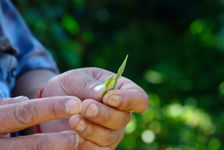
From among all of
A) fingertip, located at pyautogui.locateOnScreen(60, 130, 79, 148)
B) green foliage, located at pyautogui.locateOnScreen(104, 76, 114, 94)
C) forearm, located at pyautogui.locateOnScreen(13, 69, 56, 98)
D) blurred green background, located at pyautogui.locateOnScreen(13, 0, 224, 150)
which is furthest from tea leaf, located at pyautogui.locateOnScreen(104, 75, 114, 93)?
blurred green background, located at pyautogui.locateOnScreen(13, 0, 224, 150)

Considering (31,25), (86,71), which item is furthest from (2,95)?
(31,25)

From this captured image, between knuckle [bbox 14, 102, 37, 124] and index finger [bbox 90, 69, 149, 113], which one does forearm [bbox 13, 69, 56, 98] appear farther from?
knuckle [bbox 14, 102, 37, 124]

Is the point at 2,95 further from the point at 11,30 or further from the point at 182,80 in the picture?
the point at 182,80

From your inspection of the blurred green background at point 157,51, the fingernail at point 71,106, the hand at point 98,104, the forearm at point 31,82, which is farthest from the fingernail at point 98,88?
the blurred green background at point 157,51

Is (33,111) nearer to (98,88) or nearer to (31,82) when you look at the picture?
(98,88)

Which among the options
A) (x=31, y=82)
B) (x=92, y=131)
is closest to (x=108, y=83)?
(x=92, y=131)

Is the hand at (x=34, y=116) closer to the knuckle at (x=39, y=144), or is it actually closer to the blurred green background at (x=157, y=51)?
the knuckle at (x=39, y=144)
